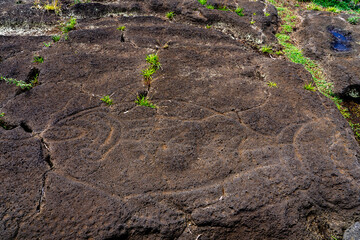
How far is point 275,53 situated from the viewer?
4559 mm

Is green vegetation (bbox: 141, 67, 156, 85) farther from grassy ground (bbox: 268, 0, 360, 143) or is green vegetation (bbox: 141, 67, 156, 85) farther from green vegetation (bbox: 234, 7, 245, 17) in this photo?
green vegetation (bbox: 234, 7, 245, 17)

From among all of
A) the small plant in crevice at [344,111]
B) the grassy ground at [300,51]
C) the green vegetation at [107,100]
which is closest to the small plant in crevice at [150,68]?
the green vegetation at [107,100]

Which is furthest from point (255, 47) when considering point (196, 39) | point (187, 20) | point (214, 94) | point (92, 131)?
point (92, 131)

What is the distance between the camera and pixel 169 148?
9.29 feet

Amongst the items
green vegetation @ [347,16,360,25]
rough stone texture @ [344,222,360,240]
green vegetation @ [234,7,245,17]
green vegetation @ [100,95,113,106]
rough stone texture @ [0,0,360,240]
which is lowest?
rough stone texture @ [344,222,360,240]

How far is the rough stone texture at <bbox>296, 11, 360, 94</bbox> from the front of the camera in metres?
4.10

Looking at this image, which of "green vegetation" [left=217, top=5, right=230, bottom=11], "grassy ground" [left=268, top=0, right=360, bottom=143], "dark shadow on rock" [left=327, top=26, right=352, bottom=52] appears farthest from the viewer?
"green vegetation" [left=217, top=5, right=230, bottom=11]

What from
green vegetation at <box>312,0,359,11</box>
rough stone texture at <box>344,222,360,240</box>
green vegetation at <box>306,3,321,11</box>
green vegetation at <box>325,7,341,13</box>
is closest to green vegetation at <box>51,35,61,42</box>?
rough stone texture at <box>344,222,360,240</box>

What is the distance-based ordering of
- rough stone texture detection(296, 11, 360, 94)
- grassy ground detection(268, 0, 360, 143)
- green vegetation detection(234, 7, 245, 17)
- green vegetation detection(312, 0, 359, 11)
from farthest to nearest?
green vegetation detection(312, 0, 359, 11) → green vegetation detection(234, 7, 245, 17) → rough stone texture detection(296, 11, 360, 94) → grassy ground detection(268, 0, 360, 143)

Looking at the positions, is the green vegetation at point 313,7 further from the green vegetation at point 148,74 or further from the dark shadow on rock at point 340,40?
the green vegetation at point 148,74

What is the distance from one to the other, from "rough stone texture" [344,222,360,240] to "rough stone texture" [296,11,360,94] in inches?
82.4

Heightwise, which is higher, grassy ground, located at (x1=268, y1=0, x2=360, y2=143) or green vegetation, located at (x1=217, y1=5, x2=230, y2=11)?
green vegetation, located at (x1=217, y1=5, x2=230, y2=11)

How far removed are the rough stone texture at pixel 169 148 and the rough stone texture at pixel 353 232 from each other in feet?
0.23

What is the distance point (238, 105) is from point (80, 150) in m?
1.80
